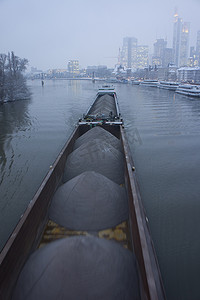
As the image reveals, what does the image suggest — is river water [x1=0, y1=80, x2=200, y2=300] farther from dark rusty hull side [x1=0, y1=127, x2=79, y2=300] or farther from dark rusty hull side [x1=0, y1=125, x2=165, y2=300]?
dark rusty hull side [x1=0, y1=127, x2=79, y2=300]

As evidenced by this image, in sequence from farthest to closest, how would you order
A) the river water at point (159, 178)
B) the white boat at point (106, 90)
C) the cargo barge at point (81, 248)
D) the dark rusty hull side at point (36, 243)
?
the white boat at point (106, 90) < the river water at point (159, 178) < the cargo barge at point (81, 248) < the dark rusty hull side at point (36, 243)

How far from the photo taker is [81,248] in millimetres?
4809

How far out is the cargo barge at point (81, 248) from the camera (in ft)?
14.5

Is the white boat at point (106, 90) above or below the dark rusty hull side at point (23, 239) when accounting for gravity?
above

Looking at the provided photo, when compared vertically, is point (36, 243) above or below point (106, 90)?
below

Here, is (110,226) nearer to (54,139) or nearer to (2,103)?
(54,139)

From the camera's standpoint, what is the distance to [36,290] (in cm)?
447

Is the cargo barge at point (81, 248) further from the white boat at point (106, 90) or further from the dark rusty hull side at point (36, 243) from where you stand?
the white boat at point (106, 90)

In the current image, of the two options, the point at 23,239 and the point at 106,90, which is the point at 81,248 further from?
the point at 106,90

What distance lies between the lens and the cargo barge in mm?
4406

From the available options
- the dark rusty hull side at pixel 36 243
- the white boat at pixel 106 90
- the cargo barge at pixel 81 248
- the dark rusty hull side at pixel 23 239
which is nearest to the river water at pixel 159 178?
the cargo barge at pixel 81 248

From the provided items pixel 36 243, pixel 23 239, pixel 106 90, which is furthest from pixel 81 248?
pixel 106 90

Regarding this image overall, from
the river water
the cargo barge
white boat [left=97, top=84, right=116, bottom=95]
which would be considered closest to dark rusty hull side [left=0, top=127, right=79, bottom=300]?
the cargo barge

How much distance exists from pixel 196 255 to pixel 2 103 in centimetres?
4588
